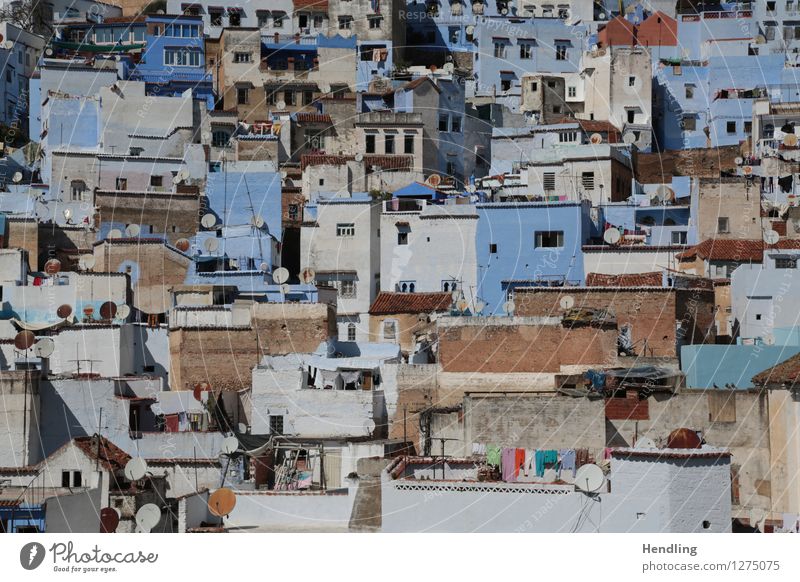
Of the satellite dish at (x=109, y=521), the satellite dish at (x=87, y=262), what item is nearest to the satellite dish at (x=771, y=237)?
the satellite dish at (x=87, y=262)

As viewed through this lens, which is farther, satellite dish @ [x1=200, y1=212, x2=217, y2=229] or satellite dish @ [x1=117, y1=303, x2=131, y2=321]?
satellite dish @ [x1=200, y1=212, x2=217, y2=229]

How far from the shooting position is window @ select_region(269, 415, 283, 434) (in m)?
40.2

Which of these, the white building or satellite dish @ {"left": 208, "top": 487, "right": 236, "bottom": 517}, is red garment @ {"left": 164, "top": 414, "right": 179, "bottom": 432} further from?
the white building

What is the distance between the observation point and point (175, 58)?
6694cm

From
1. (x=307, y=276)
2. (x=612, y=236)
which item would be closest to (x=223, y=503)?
(x=307, y=276)

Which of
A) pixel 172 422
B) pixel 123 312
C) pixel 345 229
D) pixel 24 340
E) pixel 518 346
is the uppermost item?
pixel 345 229

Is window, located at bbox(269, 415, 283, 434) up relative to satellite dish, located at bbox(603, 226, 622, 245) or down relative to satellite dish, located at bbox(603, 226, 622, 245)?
down

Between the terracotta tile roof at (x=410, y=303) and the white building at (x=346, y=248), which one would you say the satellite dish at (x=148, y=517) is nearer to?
the terracotta tile roof at (x=410, y=303)

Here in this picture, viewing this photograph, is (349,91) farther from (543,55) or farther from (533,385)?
(533,385)

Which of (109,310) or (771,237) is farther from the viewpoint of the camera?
(771,237)

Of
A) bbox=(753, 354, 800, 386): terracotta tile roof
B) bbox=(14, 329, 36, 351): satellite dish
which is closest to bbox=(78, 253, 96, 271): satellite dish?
bbox=(14, 329, 36, 351): satellite dish

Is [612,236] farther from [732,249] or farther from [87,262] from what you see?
[87,262]

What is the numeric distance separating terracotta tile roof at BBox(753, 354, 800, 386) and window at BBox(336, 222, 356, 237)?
1542cm

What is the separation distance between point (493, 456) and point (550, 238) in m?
13.6
